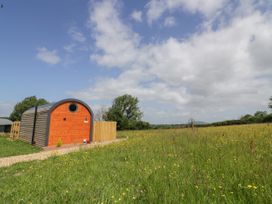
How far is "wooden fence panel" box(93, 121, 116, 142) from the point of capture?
923 inches

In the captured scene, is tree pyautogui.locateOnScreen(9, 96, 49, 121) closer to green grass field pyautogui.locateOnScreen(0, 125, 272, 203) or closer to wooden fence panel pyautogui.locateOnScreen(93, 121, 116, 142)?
wooden fence panel pyautogui.locateOnScreen(93, 121, 116, 142)

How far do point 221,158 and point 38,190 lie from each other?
4.75m

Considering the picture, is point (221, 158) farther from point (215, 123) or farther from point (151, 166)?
point (215, 123)

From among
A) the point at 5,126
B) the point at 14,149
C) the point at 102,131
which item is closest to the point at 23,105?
the point at 5,126

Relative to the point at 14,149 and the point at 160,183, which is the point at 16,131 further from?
the point at 160,183

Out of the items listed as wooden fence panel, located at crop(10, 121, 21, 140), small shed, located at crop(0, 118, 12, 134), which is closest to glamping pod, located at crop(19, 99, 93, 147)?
wooden fence panel, located at crop(10, 121, 21, 140)

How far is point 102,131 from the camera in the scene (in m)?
23.8

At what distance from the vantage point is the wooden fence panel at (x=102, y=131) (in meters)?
23.5

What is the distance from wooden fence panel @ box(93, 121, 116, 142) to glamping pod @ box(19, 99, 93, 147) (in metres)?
0.93

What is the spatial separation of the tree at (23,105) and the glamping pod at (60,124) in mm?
35341

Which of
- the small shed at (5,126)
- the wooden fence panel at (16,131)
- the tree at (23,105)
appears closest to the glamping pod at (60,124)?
the wooden fence panel at (16,131)

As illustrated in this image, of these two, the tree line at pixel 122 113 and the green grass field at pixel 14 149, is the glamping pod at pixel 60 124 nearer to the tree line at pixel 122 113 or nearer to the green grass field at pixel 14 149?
the green grass field at pixel 14 149

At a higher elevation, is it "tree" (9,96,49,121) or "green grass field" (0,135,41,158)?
"tree" (9,96,49,121)

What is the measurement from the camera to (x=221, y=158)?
22.1 ft
